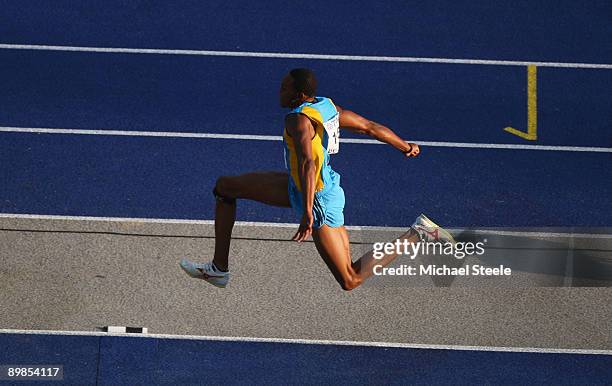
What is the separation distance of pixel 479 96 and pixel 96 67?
417cm

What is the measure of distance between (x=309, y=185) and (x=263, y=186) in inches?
26.4

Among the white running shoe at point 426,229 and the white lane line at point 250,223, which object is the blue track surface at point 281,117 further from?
the white running shoe at point 426,229

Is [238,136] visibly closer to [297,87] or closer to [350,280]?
[350,280]

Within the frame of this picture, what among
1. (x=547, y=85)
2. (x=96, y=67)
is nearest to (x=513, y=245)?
(x=547, y=85)

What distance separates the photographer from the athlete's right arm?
7766mm

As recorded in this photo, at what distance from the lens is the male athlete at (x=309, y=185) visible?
7840 mm

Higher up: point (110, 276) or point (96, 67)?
point (96, 67)

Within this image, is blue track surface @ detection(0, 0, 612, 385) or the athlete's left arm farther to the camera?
blue track surface @ detection(0, 0, 612, 385)

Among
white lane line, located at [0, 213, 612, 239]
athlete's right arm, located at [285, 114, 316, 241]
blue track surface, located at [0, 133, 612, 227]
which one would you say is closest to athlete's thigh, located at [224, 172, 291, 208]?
athlete's right arm, located at [285, 114, 316, 241]

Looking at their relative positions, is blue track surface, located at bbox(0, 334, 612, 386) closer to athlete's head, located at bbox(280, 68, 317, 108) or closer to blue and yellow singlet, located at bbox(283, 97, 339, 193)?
blue and yellow singlet, located at bbox(283, 97, 339, 193)

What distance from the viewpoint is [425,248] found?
9484 mm

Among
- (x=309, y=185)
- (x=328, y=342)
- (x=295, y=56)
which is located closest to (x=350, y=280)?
(x=328, y=342)

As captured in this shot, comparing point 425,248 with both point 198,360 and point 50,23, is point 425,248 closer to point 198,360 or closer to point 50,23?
point 198,360

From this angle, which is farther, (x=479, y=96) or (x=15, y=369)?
(x=479, y=96)
